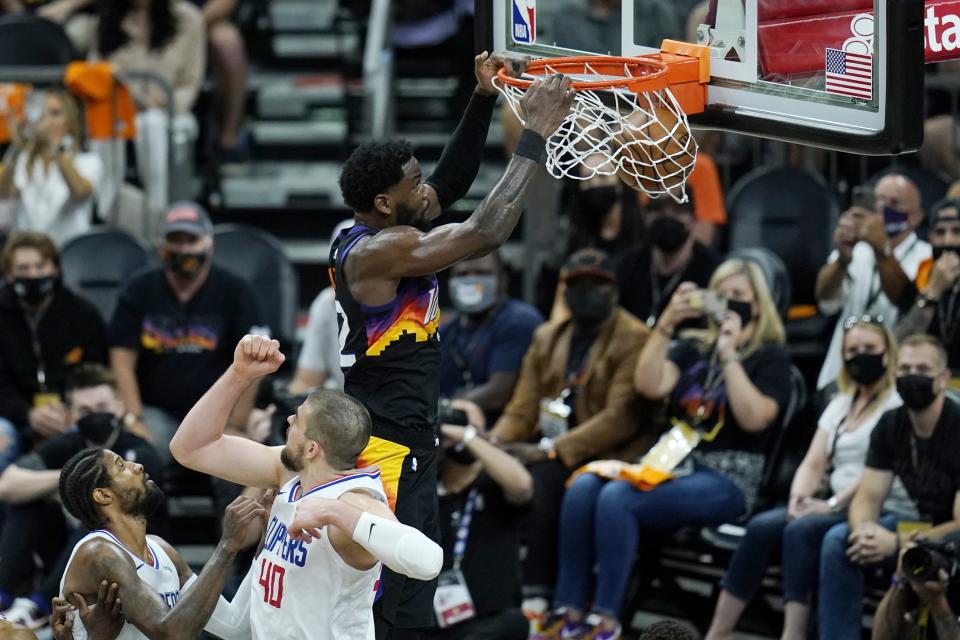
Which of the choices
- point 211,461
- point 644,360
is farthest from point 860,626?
point 211,461

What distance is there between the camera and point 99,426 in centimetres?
787

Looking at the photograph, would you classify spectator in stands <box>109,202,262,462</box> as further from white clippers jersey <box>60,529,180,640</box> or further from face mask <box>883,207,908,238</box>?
white clippers jersey <box>60,529,180,640</box>

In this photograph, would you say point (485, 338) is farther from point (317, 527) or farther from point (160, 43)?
point (317, 527)

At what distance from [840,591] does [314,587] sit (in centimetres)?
291

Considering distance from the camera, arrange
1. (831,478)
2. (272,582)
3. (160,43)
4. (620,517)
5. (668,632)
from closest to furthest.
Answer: (668,632) < (272,582) < (831,478) < (620,517) < (160,43)

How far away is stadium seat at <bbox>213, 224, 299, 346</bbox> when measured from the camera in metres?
9.63

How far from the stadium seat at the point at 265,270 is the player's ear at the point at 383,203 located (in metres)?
4.19

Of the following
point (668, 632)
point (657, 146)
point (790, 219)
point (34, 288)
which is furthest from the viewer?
point (790, 219)

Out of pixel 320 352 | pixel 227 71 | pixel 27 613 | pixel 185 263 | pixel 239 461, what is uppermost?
pixel 227 71

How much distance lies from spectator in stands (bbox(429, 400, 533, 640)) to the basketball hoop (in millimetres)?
1963

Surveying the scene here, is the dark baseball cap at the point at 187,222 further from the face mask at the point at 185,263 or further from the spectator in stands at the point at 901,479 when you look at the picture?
the spectator in stands at the point at 901,479

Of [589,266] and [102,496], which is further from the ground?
[589,266]

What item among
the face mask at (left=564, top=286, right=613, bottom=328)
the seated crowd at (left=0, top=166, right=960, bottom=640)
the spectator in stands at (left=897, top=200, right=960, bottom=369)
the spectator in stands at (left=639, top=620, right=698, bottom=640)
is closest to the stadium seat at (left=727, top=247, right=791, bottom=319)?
the seated crowd at (left=0, top=166, right=960, bottom=640)

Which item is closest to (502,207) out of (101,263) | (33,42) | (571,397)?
(571,397)
